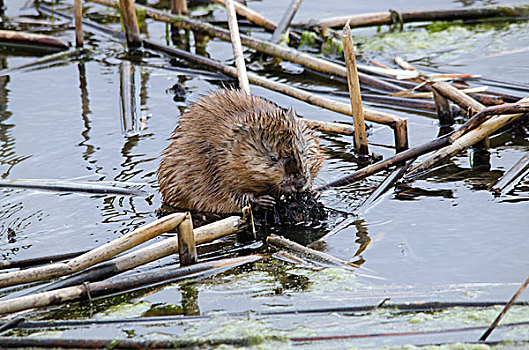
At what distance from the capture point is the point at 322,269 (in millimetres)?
4543

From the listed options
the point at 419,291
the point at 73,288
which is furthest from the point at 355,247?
the point at 73,288

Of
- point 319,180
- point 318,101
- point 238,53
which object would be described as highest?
point 238,53

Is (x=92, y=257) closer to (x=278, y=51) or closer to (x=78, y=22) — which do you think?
(x=278, y=51)

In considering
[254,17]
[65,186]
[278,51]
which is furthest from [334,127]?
[254,17]

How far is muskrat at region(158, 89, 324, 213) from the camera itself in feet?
17.4

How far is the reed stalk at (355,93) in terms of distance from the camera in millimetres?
6023

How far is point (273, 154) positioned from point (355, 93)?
1242 millimetres

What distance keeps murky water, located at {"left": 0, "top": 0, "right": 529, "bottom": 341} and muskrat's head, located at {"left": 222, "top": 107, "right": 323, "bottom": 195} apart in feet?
1.48

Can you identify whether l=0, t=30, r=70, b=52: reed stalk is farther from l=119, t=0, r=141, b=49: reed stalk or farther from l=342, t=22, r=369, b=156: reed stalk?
l=342, t=22, r=369, b=156: reed stalk

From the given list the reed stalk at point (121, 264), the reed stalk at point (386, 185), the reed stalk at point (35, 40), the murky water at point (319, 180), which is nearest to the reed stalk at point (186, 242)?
the reed stalk at point (121, 264)

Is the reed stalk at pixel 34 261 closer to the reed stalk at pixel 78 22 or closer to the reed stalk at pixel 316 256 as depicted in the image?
the reed stalk at pixel 316 256

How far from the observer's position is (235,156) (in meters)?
5.50

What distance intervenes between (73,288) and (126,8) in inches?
241

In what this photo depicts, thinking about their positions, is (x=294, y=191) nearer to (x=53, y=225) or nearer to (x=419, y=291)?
(x=419, y=291)
